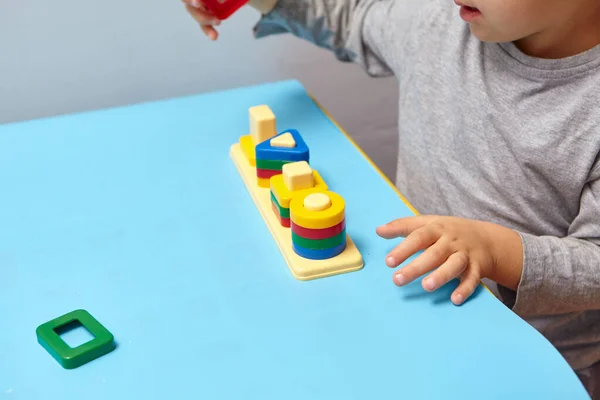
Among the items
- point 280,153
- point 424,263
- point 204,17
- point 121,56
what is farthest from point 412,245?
point 121,56

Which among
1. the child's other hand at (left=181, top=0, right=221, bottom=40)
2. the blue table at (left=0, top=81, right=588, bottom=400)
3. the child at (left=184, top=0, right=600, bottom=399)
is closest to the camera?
the blue table at (left=0, top=81, right=588, bottom=400)

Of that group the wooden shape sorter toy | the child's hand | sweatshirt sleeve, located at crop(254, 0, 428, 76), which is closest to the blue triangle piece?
the wooden shape sorter toy

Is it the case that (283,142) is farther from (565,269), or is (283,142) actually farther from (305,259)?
(565,269)

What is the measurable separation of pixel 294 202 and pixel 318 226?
36 millimetres

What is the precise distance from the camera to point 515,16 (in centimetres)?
58

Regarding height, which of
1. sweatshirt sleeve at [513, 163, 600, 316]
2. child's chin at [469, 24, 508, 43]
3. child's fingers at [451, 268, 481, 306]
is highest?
child's chin at [469, 24, 508, 43]

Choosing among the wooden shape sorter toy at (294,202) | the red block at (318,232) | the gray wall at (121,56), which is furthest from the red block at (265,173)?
the gray wall at (121,56)

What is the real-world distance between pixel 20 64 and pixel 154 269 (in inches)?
16.1

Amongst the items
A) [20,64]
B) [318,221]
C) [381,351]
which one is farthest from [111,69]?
[381,351]

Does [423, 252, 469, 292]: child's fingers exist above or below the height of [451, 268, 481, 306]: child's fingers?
above

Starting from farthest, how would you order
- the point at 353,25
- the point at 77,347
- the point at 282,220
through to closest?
the point at 353,25 < the point at 282,220 < the point at 77,347

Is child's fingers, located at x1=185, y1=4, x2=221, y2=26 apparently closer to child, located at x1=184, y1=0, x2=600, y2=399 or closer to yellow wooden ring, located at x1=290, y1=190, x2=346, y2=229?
child, located at x1=184, y1=0, x2=600, y2=399

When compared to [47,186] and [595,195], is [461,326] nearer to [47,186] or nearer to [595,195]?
[595,195]

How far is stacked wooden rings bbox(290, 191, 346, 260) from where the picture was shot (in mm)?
509
